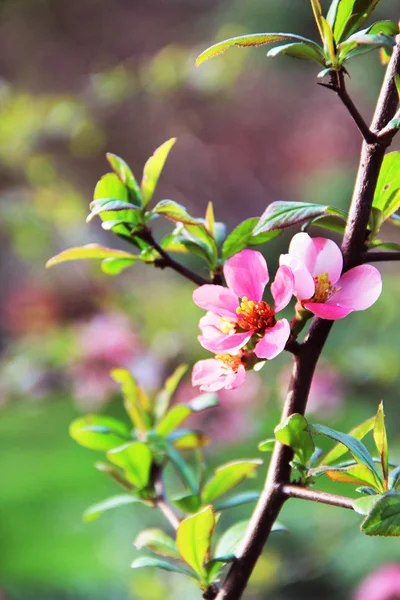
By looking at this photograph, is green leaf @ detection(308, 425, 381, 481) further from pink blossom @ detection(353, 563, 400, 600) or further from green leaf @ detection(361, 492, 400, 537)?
pink blossom @ detection(353, 563, 400, 600)

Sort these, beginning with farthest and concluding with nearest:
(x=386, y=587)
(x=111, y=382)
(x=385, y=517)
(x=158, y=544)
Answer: (x=111, y=382), (x=386, y=587), (x=158, y=544), (x=385, y=517)

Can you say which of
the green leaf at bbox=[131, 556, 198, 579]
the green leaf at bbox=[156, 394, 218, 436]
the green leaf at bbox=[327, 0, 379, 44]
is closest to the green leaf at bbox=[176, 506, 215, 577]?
the green leaf at bbox=[131, 556, 198, 579]

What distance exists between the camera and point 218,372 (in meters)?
0.27

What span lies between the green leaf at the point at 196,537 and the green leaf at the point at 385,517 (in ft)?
0.25

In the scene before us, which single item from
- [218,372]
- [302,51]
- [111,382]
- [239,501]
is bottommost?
[111,382]

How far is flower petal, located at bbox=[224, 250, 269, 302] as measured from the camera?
0.90 ft

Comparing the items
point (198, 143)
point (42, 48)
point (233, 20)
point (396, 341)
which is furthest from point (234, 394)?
point (42, 48)

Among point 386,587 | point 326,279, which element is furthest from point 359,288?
point 386,587

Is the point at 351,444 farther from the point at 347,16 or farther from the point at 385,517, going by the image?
the point at 347,16

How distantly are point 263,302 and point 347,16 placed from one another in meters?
0.12

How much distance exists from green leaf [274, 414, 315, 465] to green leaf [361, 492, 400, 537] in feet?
0.14

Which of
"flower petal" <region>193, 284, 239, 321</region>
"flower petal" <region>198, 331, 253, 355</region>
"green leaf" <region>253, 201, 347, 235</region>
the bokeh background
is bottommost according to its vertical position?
the bokeh background

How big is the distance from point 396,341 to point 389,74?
1002mm

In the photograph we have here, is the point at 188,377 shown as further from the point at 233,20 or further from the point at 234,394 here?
the point at 233,20
